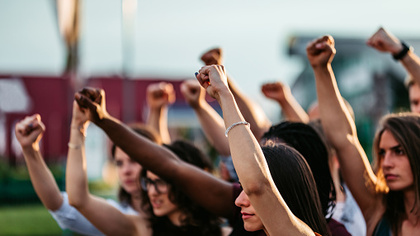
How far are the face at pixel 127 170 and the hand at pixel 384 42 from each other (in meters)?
1.46

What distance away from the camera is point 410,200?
8.69 feet

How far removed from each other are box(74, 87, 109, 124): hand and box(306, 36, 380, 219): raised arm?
3.20ft

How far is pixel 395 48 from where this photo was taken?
2.93m

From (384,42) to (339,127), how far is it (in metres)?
0.59

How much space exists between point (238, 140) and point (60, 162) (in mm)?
13728

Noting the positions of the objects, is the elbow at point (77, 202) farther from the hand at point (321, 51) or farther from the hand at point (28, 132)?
the hand at point (321, 51)

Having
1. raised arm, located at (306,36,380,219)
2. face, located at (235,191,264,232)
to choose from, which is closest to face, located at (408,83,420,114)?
raised arm, located at (306,36,380,219)

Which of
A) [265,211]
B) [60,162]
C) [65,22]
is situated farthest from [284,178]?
[60,162]

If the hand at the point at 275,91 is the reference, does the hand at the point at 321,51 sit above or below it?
A: above

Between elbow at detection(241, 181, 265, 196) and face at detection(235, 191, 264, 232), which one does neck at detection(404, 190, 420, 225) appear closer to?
face at detection(235, 191, 264, 232)

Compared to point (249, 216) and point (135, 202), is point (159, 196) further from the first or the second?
point (249, 216)

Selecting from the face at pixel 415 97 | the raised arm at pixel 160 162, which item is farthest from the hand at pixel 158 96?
the face at pixel 415 97

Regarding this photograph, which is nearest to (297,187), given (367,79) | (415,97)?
(415,97)

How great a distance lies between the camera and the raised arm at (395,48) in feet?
9.55
